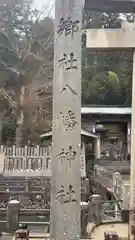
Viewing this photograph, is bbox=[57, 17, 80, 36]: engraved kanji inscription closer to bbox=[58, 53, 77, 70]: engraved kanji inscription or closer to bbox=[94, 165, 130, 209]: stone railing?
bbox=[58, 53, 77, 70]: engraved kanji inscription

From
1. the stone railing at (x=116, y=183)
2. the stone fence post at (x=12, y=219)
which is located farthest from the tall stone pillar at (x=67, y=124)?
the stone railing at (x=116, y=183)

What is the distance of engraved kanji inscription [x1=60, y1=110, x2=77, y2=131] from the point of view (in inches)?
124

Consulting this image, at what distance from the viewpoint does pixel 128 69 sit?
643 inches

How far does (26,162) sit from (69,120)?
7.87 m

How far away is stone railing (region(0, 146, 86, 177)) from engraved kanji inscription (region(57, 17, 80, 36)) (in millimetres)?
7643

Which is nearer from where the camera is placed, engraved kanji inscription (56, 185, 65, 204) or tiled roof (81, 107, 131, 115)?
engraved kanji inscription (56, 185, 65, 204)

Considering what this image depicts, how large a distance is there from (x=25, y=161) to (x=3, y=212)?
415cm

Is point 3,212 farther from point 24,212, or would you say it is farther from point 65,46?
point 65,46

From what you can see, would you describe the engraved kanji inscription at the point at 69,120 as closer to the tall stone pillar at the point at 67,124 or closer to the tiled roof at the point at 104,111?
the tall stone pillar at the point at 67,124

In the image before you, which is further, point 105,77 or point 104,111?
point 105,77

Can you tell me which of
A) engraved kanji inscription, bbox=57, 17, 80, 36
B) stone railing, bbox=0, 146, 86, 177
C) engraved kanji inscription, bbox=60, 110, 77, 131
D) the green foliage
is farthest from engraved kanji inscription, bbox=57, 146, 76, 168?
the green foliage

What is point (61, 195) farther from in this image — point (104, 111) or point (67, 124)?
point (104, 111)

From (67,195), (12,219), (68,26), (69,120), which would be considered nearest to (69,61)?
(68,26)

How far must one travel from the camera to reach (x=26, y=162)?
10828mm
